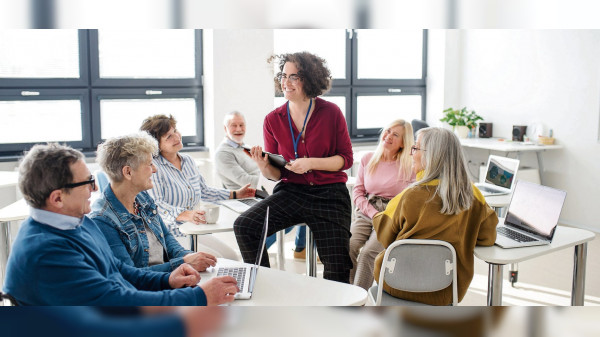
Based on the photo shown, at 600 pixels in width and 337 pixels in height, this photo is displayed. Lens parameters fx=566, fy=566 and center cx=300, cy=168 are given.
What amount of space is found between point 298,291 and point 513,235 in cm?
137

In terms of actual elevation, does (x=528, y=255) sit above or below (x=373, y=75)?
below

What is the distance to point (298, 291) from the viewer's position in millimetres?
1726

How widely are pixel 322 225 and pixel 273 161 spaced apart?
39 cm

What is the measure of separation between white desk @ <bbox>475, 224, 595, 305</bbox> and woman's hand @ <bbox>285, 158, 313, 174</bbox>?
833 mm

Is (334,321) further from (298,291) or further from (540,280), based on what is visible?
(540,280)

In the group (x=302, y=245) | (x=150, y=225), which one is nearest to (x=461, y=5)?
(x=150, y=225)

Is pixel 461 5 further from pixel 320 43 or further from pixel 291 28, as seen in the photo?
pixel 320 43

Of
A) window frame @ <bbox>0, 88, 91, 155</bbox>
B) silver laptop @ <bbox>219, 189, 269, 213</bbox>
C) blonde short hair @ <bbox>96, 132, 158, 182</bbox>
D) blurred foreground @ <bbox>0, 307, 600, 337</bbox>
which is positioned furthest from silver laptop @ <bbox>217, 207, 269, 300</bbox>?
window frame @ <bbox>0, 88, 91, 155</bbox>

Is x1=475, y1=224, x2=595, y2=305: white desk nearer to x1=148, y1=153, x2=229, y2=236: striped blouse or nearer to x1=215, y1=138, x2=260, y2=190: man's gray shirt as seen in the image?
x1=148, y1=153, x2=229, y2=236: striped blouse

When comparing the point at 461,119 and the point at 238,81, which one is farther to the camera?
the point at 461,119

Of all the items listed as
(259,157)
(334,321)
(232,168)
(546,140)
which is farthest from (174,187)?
(546,140)

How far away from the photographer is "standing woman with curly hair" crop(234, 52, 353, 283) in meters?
2.72

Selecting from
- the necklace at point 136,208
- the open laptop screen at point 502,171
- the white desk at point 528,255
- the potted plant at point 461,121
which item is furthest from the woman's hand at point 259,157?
the potted plant at point 461,121

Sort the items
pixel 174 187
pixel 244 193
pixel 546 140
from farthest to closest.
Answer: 1. pixel 546 140
2. pixel 244 193
3. pixel 174 187
